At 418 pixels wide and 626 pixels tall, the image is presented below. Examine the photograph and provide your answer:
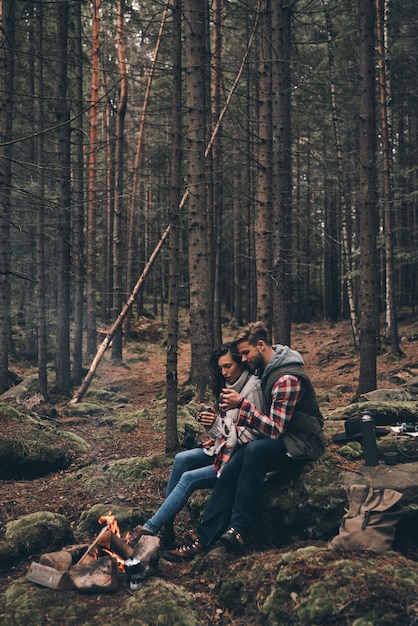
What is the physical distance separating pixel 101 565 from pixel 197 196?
759cm

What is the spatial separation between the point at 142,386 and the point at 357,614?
14.0 m

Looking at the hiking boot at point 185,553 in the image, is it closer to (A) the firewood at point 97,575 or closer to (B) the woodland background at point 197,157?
(A) the firewood at point 97,575

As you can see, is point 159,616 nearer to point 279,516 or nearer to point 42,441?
point 279,516

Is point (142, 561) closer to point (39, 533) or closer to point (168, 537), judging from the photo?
point (168, 537)

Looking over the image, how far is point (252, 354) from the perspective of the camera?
5.63 metres

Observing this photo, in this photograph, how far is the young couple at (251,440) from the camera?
5195 millimetres

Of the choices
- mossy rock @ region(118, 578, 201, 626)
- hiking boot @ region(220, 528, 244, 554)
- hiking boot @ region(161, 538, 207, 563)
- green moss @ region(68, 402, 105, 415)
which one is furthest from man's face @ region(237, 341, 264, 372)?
green moss @ region(68, 402, 105, 415)

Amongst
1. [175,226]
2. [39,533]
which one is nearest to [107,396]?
[175,226]

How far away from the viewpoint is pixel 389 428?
6457 millimetres

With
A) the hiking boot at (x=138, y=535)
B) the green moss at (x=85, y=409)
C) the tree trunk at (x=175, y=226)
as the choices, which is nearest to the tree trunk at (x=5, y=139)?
the green moss at (x=85, y=409)

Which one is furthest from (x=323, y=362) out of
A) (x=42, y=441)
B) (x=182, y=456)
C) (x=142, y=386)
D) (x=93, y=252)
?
(x=182, y=456)

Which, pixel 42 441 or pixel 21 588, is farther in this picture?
pixel 42 441

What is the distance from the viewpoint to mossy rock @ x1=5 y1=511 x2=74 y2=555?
5.52 metres

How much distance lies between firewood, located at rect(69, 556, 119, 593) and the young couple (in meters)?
0.61
